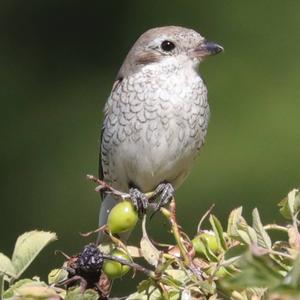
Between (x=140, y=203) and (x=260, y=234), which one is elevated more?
(x=260, y=234)

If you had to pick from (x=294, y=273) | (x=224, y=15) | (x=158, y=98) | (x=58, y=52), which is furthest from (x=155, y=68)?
(x=58, y=52)

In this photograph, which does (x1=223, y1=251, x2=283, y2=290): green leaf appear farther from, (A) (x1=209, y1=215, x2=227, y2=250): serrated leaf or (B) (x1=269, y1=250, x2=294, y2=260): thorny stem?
(A) (x1=209, y1=215, x2=227, y2=250): serrated leaf

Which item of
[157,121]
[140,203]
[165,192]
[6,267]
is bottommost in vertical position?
[165,192]

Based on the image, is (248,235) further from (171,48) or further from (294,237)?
(171,48)

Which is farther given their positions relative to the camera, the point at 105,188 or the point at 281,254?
the point at 105,188

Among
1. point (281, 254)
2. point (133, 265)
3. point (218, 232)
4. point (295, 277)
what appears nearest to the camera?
point (295, 277)

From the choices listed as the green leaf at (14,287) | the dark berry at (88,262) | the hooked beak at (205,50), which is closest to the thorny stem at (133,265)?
the dark berry at (88,262)

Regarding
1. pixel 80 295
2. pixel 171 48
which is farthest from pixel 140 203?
pixel 171 48
